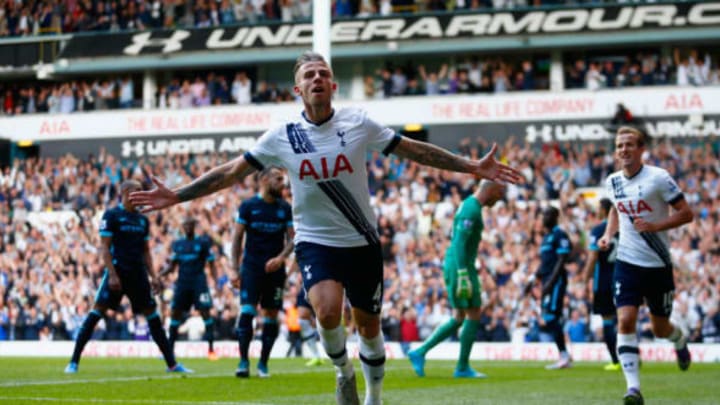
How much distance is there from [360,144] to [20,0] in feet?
138

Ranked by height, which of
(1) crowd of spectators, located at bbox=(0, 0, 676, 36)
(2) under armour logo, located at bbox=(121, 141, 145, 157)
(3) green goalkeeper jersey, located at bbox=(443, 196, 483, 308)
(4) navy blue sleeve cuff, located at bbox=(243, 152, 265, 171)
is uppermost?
(1) crowd of spectators, located at bbox=(0, 0, 676, 36)

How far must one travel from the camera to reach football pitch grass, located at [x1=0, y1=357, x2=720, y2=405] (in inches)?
433

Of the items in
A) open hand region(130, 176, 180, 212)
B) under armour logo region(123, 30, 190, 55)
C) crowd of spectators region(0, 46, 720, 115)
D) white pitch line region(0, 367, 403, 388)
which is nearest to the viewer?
open hand region(130, 176, 180, 212)

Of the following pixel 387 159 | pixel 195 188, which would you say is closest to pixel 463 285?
pixel 195 188

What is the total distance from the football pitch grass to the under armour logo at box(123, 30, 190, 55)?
88.0 ft

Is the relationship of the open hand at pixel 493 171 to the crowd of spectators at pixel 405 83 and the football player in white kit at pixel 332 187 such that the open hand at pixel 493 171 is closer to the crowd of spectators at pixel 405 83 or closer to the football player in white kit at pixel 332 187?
the football player in white kit at pixel 332 187

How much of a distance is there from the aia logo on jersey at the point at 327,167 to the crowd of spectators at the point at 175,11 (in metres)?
32.5

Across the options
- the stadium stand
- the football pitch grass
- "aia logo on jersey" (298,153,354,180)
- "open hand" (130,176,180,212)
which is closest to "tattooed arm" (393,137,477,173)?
"aia logo on jersey" (298,153,354,180)

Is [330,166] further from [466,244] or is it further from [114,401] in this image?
[466,244]

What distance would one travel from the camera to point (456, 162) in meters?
8.20

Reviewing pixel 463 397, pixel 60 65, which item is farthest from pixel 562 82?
pixel 463 397

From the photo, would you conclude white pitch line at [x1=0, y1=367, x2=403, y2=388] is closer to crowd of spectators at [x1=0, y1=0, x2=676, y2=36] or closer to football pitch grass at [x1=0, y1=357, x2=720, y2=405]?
football pitch grass at [x1=0, y1=357, x2=720, y2=405]

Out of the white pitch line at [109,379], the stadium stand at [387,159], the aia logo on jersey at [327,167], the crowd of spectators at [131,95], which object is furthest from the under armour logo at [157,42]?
the aia logo on jersey at [327,167]

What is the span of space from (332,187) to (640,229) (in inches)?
147
